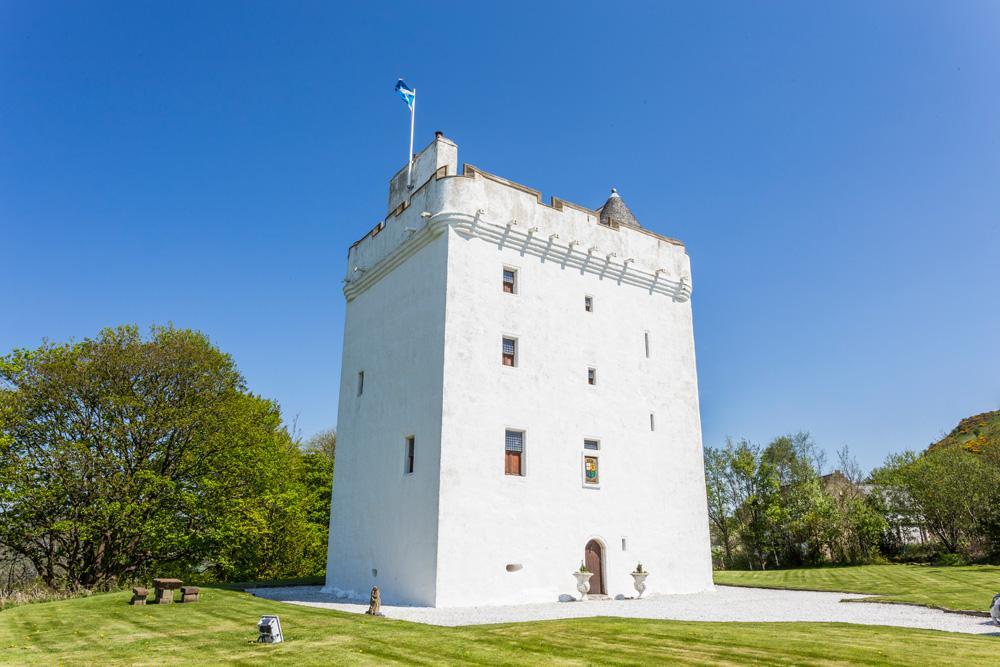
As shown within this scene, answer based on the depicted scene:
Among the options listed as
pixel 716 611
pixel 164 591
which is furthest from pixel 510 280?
pixel 164 591

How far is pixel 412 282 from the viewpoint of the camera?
21109 mm

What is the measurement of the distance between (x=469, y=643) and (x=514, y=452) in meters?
8.83

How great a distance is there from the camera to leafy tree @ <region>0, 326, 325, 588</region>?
2572 centimetres

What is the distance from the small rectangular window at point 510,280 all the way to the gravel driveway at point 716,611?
30.9 feet

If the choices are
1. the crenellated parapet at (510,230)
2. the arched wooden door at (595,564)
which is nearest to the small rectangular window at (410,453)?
the arched wooden door at (595,564)

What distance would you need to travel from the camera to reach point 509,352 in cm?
1989

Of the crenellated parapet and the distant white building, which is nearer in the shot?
the distant white building

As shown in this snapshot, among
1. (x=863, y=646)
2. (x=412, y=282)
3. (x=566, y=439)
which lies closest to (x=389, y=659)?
(x=863, y=646)

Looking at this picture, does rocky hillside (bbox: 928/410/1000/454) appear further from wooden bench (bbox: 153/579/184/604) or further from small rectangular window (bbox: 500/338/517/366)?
wooden bench (bbox: 153/579/184/604)

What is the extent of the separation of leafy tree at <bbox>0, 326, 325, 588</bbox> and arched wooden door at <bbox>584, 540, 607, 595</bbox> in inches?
689

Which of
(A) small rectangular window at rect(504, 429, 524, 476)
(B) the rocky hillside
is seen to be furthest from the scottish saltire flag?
(B) the rocky hillside

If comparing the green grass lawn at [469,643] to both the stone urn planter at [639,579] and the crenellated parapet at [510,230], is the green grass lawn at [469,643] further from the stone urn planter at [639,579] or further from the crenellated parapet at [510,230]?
the crenellated parapet at [510,230]

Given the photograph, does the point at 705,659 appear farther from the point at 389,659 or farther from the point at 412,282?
the point at 412,282

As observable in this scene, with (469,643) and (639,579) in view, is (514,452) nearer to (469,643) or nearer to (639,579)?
(639,579)
